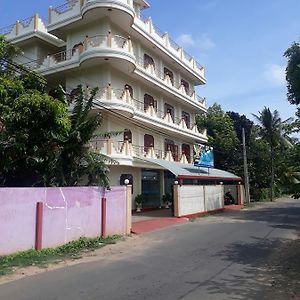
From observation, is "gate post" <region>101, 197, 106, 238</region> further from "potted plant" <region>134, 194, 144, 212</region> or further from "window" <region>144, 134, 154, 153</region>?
"window" <region>144, 134, 154, 153</region>

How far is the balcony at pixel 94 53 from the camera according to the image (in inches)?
856

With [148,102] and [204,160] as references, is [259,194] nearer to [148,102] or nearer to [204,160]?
[204,160]

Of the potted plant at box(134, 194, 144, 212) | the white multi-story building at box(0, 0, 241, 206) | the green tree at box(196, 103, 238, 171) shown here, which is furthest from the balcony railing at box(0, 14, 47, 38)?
the green tree at box(196, 103, 238, 171)

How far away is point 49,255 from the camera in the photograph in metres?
10.9

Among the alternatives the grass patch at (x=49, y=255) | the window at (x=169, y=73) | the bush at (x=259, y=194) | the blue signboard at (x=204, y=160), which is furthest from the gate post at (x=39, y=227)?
the bush at (x=259, y=194)

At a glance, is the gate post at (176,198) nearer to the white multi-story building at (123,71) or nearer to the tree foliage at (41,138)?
the white multi-story building at (123,71)

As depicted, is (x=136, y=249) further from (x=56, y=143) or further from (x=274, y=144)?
(x=274, y=144)

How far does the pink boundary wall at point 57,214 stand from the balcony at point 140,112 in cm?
725

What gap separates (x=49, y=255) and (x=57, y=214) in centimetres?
145

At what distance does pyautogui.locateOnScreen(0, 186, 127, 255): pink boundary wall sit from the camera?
10320 mm

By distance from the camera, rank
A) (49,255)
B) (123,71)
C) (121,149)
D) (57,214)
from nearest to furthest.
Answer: (49,255)
(57,214)
(121,149)
(123,71)

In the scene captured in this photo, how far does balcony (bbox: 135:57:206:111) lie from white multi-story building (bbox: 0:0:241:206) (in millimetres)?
73

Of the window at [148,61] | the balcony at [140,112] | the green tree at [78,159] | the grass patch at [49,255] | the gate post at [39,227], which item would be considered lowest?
the grass patch at [49,255]

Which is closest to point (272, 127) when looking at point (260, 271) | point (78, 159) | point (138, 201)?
point (138, 201)
